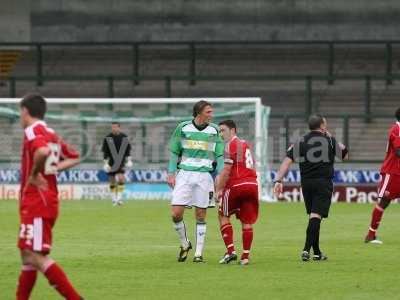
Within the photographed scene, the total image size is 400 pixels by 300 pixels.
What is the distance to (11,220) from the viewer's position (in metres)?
24.6

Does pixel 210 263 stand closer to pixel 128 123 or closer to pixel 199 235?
pixel 199 235

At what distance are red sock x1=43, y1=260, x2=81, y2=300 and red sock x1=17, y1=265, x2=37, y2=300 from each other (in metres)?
0.20

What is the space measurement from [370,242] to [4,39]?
1128 inches

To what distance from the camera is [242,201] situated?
50.9ft

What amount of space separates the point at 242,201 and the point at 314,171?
1.13m

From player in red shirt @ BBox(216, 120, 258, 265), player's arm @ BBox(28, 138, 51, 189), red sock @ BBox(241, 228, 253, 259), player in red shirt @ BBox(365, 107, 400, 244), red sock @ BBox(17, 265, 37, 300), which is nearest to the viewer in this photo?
player's arm @ BBox(28, 138, 51, 189)

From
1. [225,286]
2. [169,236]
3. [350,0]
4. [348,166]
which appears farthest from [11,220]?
[350,0]

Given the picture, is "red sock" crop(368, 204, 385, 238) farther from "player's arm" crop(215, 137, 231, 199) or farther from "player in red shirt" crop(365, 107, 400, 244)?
"player's arm" crop(215, 137, 231, 199)

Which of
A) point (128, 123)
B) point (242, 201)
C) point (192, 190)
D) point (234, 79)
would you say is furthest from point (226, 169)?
point (234, 79)

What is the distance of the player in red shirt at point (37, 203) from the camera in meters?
10.2

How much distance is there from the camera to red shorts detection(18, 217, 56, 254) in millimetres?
10227

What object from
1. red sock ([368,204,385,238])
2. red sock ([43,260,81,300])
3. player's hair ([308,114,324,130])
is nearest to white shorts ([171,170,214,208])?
player's hair ([308,114,324,130])

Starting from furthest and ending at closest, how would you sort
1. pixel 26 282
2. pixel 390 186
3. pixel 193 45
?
pixel 193 45 → pixel 390 186 → pixel 26 282

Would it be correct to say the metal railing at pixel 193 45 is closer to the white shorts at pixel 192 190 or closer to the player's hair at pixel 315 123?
the player's hair at pixel 315 123
